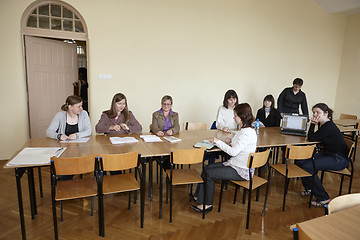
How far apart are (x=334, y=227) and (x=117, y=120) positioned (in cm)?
272

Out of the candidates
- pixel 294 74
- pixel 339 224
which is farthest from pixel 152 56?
pixel 339 224

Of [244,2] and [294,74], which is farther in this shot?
[294,74]

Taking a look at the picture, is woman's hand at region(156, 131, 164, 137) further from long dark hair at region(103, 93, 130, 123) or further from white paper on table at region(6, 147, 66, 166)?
white paper on table at region(6, 147, 66, 166)

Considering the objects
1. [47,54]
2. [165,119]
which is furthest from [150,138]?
[47,54]

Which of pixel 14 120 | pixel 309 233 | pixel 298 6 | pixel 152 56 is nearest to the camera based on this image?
pixel 309 233

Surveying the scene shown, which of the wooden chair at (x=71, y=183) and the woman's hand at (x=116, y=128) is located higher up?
the woman's hand at (x=116, y=128)

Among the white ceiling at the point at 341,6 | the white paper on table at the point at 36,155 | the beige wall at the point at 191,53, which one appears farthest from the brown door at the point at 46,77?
the white ceiling at the point at 341,6

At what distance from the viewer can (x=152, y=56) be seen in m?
4.95

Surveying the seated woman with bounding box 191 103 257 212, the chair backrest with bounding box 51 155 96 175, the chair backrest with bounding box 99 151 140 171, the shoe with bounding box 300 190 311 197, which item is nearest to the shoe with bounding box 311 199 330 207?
the shoe with bounding box 300 190 311 197

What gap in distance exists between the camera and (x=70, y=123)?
3.03 meters

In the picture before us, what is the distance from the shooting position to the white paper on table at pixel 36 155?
2115mm

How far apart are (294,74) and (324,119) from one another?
3709 millimetres

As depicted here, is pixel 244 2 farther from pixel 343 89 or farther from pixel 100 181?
pixel 100 181

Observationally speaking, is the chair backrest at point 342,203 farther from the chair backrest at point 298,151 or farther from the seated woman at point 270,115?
the seated woman at point 270,115
